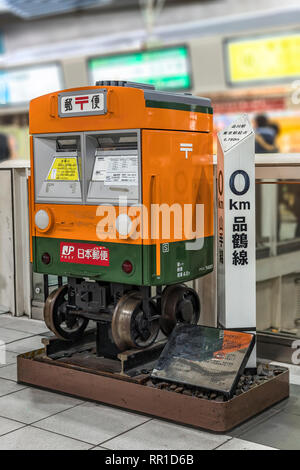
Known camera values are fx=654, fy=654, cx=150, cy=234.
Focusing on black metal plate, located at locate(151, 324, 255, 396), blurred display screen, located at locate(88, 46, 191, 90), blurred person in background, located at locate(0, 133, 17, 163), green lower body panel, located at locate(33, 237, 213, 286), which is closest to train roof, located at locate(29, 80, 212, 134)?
green lower body panel, located at locate(33, 237, 213, 286)

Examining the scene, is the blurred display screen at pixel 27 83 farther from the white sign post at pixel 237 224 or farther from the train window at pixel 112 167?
the white sign post at pixel 237 224

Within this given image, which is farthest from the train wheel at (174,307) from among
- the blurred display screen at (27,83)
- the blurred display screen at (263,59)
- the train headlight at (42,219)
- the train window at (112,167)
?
the blurred display screen at (27,83)

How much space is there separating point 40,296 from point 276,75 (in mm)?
4912

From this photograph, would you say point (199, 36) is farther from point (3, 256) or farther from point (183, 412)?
point (183, 412)

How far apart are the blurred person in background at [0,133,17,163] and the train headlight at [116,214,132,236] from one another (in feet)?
23.8

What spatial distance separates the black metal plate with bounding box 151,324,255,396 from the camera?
12.7 feet

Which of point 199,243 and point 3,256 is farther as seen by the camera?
point 3,256

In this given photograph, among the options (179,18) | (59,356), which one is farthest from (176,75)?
(59,356)

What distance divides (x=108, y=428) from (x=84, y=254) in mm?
1145

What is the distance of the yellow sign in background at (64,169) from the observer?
14.5 ft

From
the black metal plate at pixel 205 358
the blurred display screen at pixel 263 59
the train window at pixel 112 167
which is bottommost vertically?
the black metal plate at pixel 205 358

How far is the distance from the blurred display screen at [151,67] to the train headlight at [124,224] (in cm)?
645

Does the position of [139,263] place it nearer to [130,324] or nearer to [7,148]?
[130,324]
